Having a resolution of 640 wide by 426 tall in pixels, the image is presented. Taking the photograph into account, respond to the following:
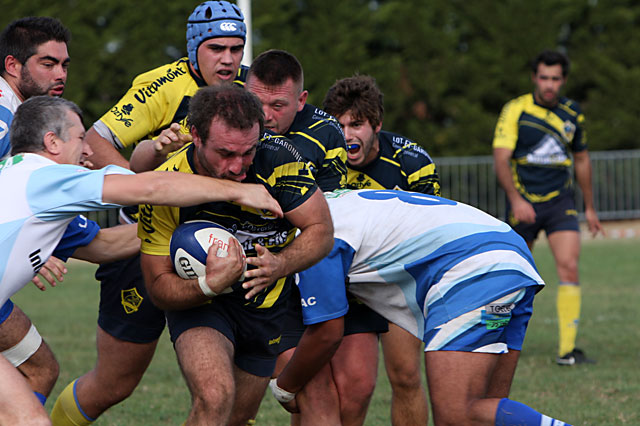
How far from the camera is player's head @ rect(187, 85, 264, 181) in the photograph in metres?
4.28

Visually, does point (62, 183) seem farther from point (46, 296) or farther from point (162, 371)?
point (46, 296)

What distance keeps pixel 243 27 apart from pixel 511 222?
4.60m

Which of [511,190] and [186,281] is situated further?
[511,190]

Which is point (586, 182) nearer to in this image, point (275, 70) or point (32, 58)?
point (275, 70)

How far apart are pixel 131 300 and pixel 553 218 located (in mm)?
5128

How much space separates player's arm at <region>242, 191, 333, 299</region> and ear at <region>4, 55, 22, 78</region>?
2.07m

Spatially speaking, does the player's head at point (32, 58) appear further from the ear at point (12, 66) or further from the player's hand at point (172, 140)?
the player's hand at point (172, 140)

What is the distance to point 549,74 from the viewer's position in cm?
949

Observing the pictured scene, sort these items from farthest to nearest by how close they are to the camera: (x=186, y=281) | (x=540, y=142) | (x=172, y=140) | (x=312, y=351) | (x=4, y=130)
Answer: (x=540, y=142) < (x=4, y=130) < (x=312, y=351) < (x=172, y=140) < (x=186, y=281)

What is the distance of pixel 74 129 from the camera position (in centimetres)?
444

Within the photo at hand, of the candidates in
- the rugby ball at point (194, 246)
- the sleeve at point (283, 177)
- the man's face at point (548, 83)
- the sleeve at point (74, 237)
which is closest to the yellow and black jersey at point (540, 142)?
the man's face at point (548, 83)

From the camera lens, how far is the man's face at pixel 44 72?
216 inches

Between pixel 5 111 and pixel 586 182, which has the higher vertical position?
pixel 5 111

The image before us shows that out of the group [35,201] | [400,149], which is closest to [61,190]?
[35,201]
